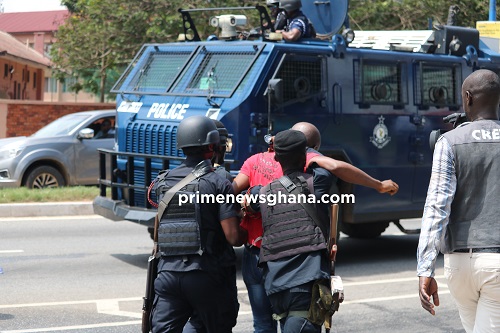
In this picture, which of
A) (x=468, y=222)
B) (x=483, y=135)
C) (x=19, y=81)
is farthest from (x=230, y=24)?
(x=19, y=81)

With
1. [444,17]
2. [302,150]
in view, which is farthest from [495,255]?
[444,17]

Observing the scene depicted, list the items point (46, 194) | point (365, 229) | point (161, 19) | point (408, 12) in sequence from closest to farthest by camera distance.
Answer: point (365, 229) → point (46, 194) → point (408, 12) → point (161, 19)

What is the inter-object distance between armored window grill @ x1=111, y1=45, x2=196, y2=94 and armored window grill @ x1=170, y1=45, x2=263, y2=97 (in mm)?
172

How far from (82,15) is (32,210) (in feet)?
41.7

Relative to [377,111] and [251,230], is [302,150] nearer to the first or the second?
[251,230]

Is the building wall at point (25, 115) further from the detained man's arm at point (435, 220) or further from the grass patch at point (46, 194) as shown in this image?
the detained man's arm at point (435, 220)

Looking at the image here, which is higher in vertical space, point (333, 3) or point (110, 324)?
point (333, 3)

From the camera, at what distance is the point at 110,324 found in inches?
284

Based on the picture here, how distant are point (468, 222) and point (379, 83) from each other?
6.39 meters

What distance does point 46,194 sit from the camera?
1438 cm

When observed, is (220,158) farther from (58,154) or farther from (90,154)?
(90,154)

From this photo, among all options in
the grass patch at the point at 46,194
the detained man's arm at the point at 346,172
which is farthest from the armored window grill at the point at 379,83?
Result: the grass patch at the point at 46,194

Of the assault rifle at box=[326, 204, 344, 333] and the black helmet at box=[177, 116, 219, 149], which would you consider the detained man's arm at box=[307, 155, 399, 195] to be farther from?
the black helmet at box=[177, 116, 219, 149]

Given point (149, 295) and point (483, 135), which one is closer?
point (483, 135)
